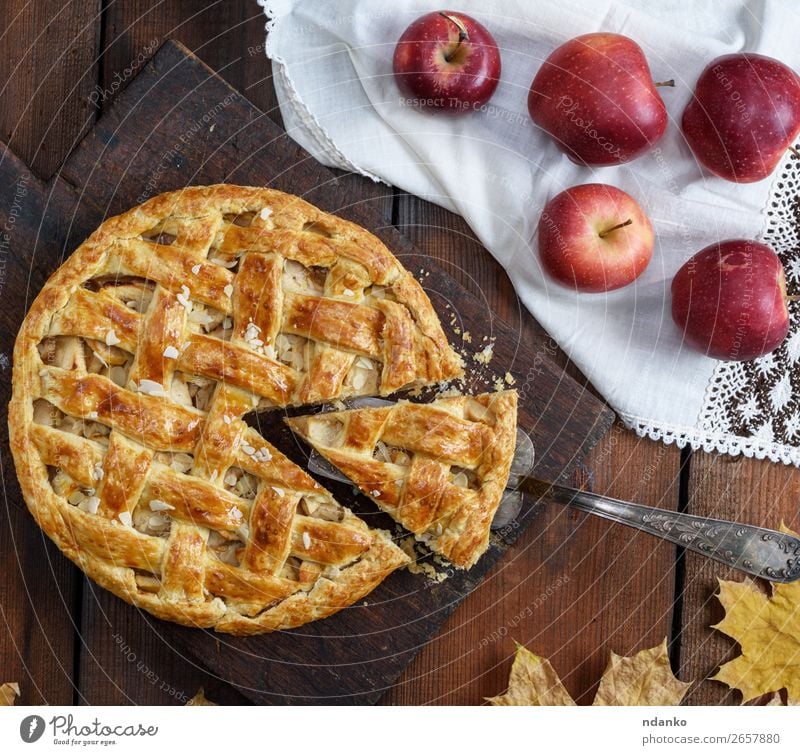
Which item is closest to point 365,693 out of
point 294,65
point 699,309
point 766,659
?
point 766,659

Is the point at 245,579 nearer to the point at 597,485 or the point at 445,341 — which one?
the point at 445,341

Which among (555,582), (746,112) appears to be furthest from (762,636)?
(746,112)

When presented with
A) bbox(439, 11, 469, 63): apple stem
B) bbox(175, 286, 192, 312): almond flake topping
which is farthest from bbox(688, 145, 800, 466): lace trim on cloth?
bbox(175, 286, 192, 312): almond flake topping

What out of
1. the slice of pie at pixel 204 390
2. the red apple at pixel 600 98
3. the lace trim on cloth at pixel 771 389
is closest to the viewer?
the slice of pie at pixel 204 390

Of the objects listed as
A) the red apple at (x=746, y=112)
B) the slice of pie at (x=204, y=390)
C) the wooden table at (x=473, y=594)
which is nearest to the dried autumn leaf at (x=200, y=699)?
the wooden table at (x=473, y=594)

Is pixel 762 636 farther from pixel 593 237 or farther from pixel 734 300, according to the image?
pixel 593 237

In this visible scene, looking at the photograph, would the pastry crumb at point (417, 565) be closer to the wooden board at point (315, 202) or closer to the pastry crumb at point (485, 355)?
the wooden board at point (315, 202)
